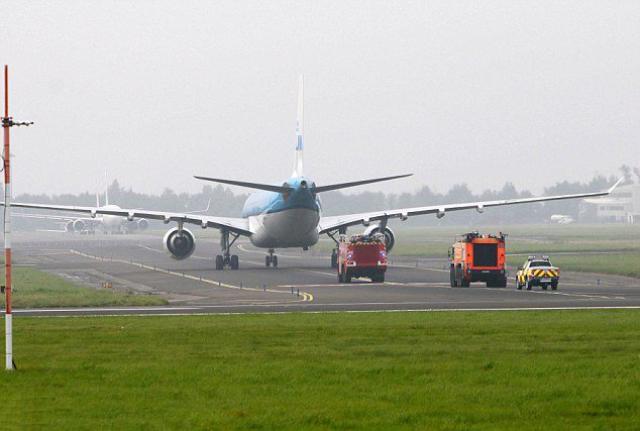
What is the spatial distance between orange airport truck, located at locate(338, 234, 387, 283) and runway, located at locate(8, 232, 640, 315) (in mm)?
752

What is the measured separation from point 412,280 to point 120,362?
156ft

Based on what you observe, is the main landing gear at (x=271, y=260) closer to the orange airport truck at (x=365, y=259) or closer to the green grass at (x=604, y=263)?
the green grass at (x=604, y=263)

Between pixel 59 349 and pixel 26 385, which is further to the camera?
pixel 59 349

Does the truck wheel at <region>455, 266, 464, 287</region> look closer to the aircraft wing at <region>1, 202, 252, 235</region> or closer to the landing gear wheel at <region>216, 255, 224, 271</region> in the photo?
the aircraft wing at <region>1, 202, 252, 235</region>

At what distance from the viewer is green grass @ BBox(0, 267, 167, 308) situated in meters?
54.1

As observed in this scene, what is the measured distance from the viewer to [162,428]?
1897 centimetres

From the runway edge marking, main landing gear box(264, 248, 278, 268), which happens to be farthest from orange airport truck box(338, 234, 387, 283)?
main landing gear box(264, 248, 278, 268)

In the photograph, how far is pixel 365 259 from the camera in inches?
2899

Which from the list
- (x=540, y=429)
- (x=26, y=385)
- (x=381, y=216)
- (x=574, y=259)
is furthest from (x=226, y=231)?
(x=540, y=429)

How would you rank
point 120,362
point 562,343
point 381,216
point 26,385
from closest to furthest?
point 26,385 < point 120,362 < point 562,343 < point 381,216

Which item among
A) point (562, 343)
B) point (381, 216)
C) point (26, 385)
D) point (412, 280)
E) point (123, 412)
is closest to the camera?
point (123, 412)

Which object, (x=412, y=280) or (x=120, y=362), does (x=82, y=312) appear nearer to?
(x=120, y=362)

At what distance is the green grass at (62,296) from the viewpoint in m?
54.1

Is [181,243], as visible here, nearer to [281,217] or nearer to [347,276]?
[281,217]
